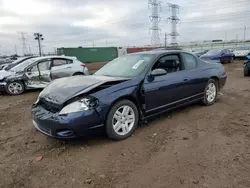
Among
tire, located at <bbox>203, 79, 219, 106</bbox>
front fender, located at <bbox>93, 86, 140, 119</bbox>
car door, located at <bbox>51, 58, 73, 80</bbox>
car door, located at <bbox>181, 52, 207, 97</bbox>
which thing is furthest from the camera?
car door, located at <bbox>51, 58, 73, 80</bbox>

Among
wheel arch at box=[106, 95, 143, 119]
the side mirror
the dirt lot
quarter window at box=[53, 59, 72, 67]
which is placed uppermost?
quarter window at box=[53, 59, 72, 67]

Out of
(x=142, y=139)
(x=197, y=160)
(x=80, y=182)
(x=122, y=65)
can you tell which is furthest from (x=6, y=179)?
(x=122, y=65)

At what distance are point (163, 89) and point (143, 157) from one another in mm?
1533

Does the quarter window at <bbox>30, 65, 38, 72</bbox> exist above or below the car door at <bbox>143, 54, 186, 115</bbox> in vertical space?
above

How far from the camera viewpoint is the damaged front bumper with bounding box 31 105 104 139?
3043 millimetres

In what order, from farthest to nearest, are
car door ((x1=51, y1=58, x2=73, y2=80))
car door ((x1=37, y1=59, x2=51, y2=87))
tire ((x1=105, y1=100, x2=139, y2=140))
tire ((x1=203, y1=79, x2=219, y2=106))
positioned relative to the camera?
1. car door ((x1=51, y1=58, x2=73, y2=80))
2. car door ((x1=37, y1=59, x2=51, y2=87))
3. tire ((x1=203, y1=79, x2=219, y2=106))
4. tire ((x1=105, y1=100, x2=139, y2=140))

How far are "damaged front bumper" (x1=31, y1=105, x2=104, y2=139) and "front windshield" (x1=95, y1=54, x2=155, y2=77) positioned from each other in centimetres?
120

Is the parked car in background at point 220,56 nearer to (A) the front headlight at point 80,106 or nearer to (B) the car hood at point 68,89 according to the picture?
(B) the car hood at point 68,89

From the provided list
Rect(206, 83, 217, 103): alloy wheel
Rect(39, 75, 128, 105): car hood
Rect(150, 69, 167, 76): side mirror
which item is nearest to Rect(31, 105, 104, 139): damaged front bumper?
Rect(39, 75, 128, 105): car hood

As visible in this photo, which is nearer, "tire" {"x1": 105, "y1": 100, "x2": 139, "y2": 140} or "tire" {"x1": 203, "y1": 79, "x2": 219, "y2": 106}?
"tire" {"x1": 105, "y1": 100, "x2": 139, "y2": 140}

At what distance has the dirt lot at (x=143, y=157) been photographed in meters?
2.46

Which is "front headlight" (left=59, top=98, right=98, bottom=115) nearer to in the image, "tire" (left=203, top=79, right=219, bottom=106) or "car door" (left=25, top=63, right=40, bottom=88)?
"tire" (left=203, top=79, right=219, bottom=106)

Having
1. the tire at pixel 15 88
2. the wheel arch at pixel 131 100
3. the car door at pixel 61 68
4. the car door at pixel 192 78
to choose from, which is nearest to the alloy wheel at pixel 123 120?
the wheel arch at pixel 131 100

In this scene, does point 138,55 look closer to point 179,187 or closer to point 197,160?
point 197,160
